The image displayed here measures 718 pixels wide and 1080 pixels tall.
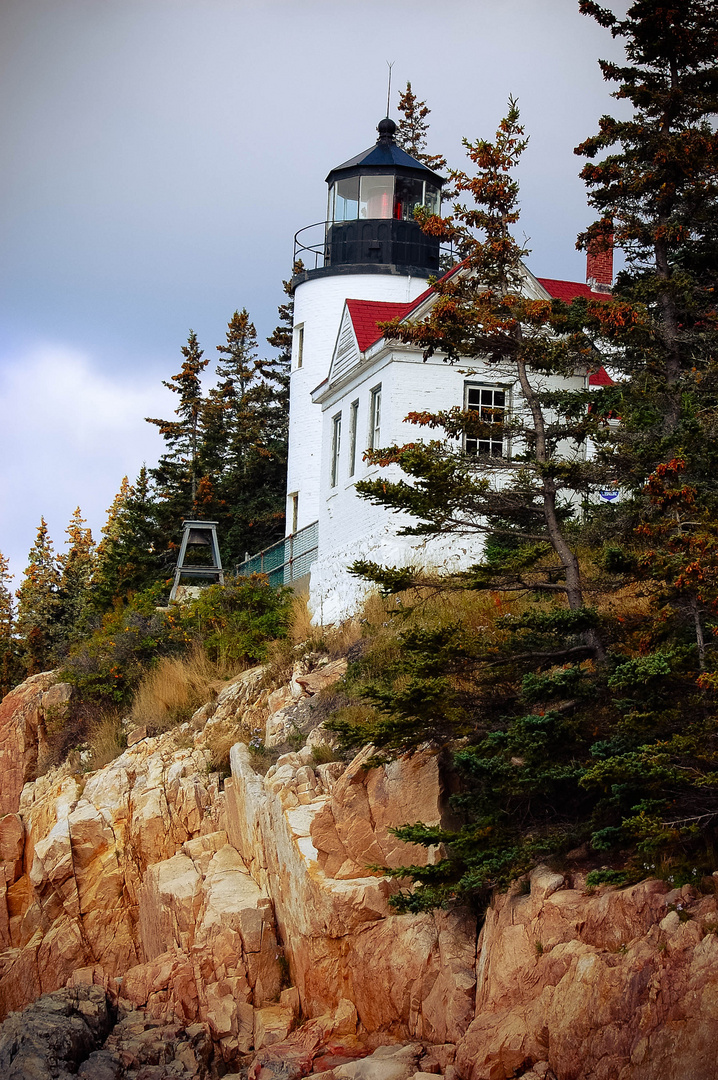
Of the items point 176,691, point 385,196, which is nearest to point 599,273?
point 385,196

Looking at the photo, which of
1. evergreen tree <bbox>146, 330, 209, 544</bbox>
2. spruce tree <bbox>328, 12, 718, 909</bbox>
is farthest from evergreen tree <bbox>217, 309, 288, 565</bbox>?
spruce tree <bbox>328, 12, 718, 909</bbox>

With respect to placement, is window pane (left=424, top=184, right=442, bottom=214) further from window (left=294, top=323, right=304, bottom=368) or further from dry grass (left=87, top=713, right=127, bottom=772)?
dry grass (left=87, top=713, right=127, bottom=772)

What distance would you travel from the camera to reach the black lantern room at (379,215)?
3316 centimetres

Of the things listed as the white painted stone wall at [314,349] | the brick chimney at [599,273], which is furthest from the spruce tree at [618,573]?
the white painted stone wall at [314,349]

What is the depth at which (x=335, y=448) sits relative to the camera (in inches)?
1078

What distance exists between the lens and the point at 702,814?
1223 centimetres

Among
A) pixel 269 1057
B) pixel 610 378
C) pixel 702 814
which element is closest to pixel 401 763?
pixel 269 1057

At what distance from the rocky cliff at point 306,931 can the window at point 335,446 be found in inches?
203

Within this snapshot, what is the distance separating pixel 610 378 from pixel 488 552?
6.57 meters

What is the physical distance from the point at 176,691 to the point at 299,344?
1309 cm

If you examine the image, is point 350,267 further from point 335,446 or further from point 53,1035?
point 53,1035

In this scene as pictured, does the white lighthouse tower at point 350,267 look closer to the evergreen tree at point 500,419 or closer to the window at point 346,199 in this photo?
the window at point 346,199

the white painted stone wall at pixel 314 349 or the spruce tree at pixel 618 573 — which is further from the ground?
the white painted stone wall at pixel 314 349

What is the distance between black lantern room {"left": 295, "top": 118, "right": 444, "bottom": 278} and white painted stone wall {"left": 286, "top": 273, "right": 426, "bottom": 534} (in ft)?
1.10
